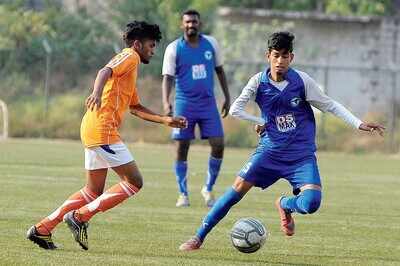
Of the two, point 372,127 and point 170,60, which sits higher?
point 170,60

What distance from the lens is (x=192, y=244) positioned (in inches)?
381

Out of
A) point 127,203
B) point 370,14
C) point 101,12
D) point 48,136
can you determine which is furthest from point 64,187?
point 370,14

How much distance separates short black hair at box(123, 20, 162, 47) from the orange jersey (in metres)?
0.14

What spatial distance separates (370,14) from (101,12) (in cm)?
1038

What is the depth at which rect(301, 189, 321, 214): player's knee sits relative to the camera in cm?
943

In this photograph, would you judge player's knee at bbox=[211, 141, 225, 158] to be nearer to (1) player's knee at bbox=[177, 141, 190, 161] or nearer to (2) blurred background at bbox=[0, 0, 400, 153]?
(1) player's knee at bbox=[177, 141, 190, 161]

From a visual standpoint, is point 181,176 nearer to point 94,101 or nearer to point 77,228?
point 77,228

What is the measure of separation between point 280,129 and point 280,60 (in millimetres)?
571

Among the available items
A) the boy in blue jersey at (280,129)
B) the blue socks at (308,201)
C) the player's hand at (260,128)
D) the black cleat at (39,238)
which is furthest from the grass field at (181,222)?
the player's hand at (260,128)

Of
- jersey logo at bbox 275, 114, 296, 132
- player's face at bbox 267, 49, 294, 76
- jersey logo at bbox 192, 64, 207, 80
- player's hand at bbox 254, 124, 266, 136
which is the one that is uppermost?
player's face at bbox 267, 49, 294, 76

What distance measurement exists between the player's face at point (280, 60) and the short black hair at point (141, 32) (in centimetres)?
94

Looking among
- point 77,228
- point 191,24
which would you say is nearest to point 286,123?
point 77,228

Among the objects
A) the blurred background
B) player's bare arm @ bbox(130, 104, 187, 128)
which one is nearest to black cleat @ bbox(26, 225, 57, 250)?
player's bare arm @ bbox(130, 104, 187, 128)

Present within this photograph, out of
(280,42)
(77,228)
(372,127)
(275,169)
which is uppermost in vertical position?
(280,42)
